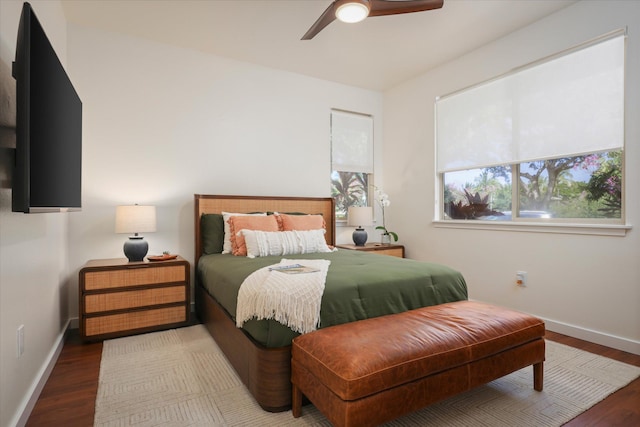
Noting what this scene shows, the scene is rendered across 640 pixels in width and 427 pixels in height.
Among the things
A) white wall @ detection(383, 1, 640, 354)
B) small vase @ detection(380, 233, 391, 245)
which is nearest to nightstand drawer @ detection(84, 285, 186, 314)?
small vase @ detection(380, 233, 391, 245)

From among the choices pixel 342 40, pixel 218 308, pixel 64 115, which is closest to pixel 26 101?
pixel 64 115

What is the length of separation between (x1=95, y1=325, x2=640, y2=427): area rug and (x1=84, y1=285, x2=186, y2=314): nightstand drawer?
0.34 metres

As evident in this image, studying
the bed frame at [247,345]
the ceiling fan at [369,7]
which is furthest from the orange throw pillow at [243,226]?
the ceiling fan at [369,7]

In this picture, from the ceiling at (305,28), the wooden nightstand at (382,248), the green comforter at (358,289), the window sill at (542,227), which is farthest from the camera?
the wooden nightstand at (382,248)

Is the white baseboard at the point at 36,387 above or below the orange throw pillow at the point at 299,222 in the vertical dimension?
below

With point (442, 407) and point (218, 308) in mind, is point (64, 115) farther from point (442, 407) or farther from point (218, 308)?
point (442, 407)

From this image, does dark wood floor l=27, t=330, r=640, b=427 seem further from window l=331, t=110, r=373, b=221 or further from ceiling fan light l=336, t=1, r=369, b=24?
window l=331, t=110, r=373, b=221

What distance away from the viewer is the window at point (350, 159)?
15.0 ft

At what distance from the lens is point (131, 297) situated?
2789mm

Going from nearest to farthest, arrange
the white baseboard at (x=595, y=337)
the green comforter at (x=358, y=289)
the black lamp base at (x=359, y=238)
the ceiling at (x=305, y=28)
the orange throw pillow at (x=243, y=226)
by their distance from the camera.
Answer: the green comforter at (x=358, y=289) → the white baseboard at (x=595, y=337) → the ceiling at (x=305, y=28) → the orange throw pillow at (x=243, y=226) → the black lamp base at (x=359, y=238)

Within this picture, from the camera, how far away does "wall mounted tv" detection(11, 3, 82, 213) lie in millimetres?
1306

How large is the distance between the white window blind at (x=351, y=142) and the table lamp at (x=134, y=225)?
2.43 meters

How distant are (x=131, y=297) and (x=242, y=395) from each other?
4.82 feet

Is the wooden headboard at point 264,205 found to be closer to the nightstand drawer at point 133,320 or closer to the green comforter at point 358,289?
the nightstand drawer at point 133,320
